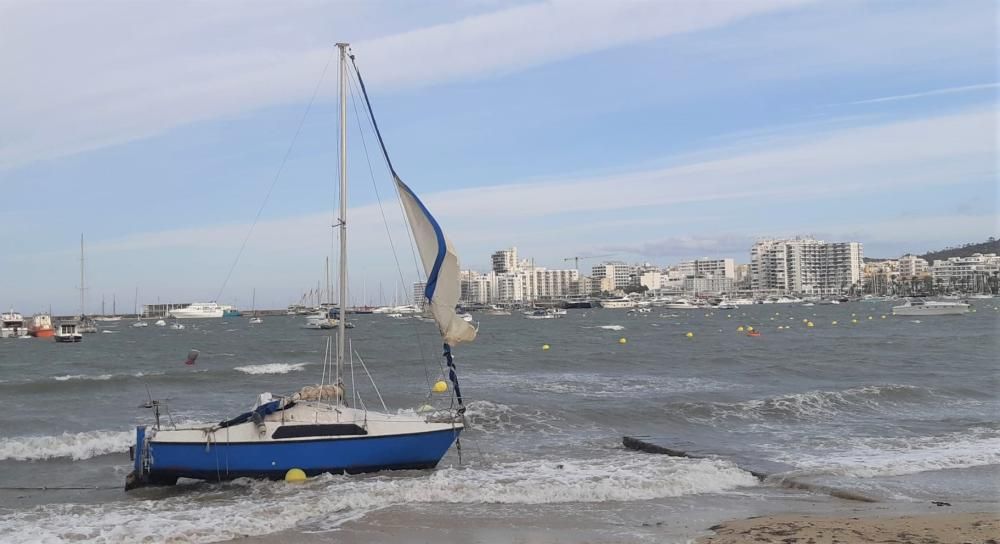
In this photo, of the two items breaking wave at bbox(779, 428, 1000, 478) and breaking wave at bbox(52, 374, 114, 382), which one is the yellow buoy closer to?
breaking wave at bbox(779, 428, 1000, 478)

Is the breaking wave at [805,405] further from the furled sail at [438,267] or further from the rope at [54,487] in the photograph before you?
the rope at [54,487]

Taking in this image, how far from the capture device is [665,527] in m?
13.3

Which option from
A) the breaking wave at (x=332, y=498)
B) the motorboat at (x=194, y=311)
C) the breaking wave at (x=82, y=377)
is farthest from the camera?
the motorboat at (x=194, y=311)

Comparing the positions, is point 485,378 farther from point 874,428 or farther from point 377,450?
point 377,450

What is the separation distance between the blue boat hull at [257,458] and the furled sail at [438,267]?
2444mm

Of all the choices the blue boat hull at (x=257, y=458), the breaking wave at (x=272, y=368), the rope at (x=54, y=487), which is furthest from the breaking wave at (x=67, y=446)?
the breaking wave at (x=272, y=368)

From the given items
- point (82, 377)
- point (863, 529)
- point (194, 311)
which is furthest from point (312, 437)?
point (194, 311)

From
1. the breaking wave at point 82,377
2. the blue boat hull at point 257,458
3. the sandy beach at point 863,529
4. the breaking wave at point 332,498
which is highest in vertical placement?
the blue boat hull at point 257,458

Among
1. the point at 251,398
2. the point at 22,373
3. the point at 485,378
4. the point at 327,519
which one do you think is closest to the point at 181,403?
the point at 251,398

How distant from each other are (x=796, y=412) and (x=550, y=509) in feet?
52.2

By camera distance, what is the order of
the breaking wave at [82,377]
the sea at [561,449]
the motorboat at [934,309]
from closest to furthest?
the sea at [561,449] → the breaking wave at [82,377] → the motorboat at [934,309]

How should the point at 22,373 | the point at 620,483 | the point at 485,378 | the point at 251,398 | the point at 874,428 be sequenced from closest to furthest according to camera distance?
1. the point at 620,483
2. the point at 874,428
3. the point at 251,398
4. the point at 485,378
5. the point at 22,373

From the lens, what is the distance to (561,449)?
21969mm

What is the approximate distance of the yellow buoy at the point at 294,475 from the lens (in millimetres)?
16672
